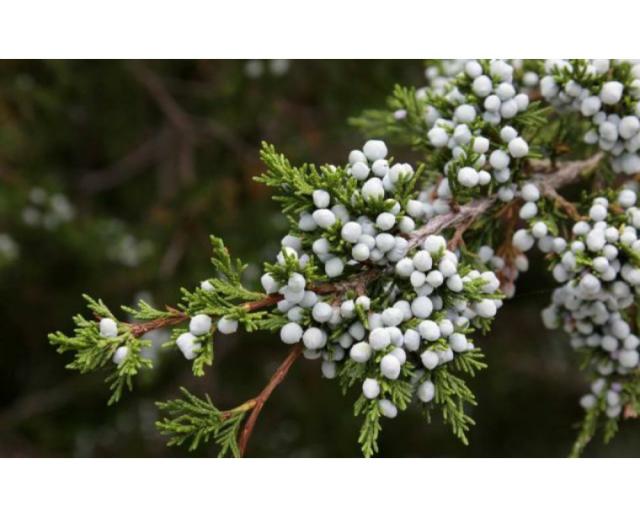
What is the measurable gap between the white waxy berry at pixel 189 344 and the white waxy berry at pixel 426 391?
438mm

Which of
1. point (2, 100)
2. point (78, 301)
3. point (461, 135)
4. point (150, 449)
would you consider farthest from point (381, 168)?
point (150, 449)

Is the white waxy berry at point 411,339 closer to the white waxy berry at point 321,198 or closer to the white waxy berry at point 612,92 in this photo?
the white waxy berry at point 321,198

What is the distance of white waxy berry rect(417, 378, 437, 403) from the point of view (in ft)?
4.74

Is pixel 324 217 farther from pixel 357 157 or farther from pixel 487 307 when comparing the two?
pixel 487 307

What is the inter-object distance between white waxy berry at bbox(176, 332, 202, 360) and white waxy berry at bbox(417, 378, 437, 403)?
438mm

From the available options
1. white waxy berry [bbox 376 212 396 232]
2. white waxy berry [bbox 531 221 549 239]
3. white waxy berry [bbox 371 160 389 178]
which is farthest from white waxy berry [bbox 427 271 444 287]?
white waxy berry [bbox 531 221 549 239]

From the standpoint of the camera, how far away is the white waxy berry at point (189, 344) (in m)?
1.39

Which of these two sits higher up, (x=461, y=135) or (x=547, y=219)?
(x=461, y=135)

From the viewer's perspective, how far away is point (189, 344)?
1393mm

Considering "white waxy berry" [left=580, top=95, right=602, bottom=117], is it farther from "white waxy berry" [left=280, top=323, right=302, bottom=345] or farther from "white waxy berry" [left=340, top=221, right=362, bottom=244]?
"white waxy berry" [left=280, top=323, right=302, bottom=345]

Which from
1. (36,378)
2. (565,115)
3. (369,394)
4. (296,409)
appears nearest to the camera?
(369,394)

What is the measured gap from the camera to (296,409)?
4.84 meters

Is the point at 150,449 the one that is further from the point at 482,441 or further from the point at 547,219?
the point at 547,219

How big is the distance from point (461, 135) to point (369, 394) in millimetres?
660
